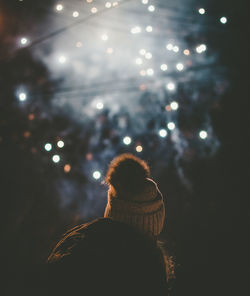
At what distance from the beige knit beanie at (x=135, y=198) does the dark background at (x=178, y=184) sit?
4.11m

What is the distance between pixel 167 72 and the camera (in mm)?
6094

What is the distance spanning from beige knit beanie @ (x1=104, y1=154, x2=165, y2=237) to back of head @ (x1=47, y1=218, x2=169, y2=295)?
28 centimetres

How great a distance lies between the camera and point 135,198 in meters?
1.38

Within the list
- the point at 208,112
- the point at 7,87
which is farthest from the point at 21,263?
the point at 208,112

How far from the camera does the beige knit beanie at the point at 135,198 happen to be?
137 centimetres

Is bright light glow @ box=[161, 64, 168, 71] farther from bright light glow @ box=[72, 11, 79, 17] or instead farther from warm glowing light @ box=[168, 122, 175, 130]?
bright light glow @ box=[72, 11, 79, 17]

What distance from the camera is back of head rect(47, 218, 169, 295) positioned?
35.4 inches

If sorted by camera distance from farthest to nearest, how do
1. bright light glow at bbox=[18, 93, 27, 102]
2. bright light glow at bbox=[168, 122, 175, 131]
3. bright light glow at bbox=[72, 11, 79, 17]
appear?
bright light glow at bbox=[168, 122, 175, 131], bright light glow at bbox=[18, 93, 27, 102], bright light glow at bbox=[72, 11, 79, 17]

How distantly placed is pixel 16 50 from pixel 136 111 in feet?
13.7

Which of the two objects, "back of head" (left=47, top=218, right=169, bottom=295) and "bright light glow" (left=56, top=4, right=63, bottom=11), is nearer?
"back of head" (left=47, top=218, right=169, bottom=295)

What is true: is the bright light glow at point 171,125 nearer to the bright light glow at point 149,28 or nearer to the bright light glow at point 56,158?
the bright light glow at point 149,28

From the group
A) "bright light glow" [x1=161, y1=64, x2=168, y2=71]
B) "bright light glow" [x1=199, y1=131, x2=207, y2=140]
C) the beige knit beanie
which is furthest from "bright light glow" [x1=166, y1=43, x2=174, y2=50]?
the beige knit beanie

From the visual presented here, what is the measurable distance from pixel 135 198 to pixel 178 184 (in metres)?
5.91

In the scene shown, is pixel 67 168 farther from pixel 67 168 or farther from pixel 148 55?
pixel 148 55
